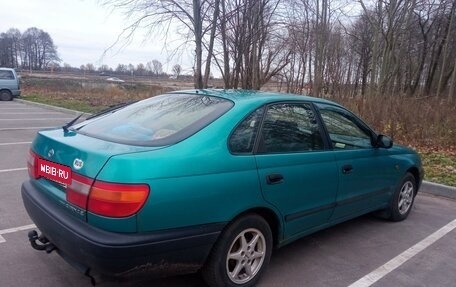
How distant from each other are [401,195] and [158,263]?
3460 mm

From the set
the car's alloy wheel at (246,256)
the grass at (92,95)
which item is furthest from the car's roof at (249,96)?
the grass at (92,95)

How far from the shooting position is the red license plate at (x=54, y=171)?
2750mm

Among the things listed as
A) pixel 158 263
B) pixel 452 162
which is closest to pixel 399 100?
pixel 452 162

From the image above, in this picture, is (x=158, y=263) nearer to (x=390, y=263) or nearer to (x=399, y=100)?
(x=390, y=263)

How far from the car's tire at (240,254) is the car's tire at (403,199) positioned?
2.24 metres

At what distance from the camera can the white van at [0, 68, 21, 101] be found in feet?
72.3

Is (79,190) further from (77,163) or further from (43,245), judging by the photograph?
Result: (43,245)

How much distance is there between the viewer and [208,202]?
2691 millimetres

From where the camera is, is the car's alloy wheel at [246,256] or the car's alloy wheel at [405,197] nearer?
the car's alloy wheel at [246,256]

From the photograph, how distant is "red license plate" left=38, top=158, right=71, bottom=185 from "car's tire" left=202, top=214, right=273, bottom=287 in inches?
44.1

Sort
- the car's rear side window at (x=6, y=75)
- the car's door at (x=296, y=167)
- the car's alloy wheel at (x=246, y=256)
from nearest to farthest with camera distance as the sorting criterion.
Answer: the car's alloy wheel at (x=246, y=256) → the car's door at (x=296, y=167) → the car's rear side window at (x=6, y=75)

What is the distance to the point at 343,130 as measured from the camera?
13.6 ft

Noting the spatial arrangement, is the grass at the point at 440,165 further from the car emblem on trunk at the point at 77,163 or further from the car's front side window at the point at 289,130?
the car emblem on trunk at the point at 77,163

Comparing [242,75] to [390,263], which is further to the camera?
[242,75]
